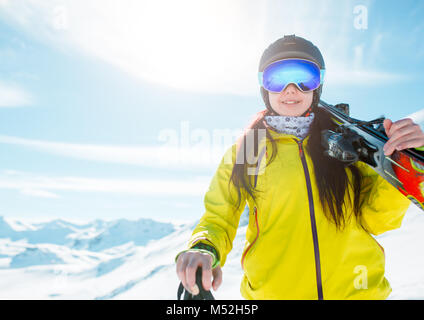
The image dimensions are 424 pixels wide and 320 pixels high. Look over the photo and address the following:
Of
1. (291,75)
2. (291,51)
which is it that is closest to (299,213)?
(291,75)

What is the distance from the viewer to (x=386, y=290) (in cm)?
226

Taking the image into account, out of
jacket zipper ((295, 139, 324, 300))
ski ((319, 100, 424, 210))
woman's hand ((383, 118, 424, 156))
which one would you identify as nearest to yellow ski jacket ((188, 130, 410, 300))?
jacket zipper ((295, 139, 324, 300))

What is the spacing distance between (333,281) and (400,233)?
80.0 ft

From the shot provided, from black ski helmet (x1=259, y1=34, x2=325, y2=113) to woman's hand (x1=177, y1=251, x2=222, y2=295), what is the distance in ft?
6.10

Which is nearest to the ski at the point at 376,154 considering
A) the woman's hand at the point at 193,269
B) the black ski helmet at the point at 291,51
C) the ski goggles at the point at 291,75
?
the ski goggles at the point at 291,75

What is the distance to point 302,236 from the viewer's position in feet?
7.40

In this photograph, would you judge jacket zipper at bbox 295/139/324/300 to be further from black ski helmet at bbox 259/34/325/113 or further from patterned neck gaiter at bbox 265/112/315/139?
black ski helmet at bbox 259/34/325/113

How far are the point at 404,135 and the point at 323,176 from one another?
780 mm

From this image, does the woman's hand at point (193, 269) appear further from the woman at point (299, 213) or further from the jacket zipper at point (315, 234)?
the jacket zipper at point (315, 234)

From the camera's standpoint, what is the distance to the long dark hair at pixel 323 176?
235 cm

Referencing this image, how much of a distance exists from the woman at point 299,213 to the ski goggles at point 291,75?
0.24 feet

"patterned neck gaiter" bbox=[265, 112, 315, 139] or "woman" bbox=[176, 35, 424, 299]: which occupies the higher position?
"patterned neck gaiter" bbox=[265, 112, 315, 139]

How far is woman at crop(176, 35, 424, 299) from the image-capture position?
2.18m

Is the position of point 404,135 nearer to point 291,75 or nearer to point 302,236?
point 302,236
